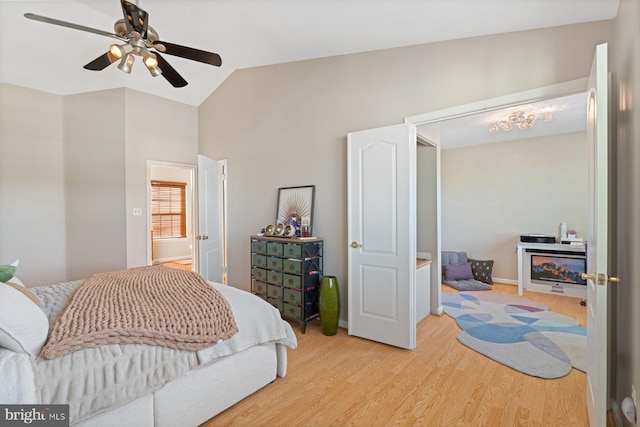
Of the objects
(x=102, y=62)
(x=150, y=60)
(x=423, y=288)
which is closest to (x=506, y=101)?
(x=423, y=288)

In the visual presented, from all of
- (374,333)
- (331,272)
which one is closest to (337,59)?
(331,272)

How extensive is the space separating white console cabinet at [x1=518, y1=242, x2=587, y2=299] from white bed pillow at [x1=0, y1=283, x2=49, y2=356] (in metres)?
5.48

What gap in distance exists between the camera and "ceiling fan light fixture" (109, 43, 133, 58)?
215 cm

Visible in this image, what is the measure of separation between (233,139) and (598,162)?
13.9 feet

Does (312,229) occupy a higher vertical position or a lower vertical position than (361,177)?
lower

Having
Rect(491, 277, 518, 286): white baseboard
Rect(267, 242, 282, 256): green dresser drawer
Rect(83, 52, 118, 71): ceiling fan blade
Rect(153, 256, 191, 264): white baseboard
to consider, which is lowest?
Rect(491, 277, 518, 286): white baseboard

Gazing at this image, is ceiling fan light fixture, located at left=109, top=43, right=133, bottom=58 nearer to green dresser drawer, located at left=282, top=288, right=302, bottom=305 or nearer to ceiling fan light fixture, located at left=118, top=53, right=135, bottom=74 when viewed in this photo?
ceiling fan light fixture, located at left=118, top=53, right=135, bottom=74

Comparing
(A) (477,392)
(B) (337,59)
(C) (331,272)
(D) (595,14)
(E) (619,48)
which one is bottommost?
(A) (477,392)

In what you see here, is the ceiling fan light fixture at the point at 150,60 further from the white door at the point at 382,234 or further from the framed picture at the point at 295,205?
the framed picture at the point at 295,205

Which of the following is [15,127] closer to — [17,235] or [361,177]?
[17,235]

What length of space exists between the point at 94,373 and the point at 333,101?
124 inches

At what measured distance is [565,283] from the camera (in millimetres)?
4586

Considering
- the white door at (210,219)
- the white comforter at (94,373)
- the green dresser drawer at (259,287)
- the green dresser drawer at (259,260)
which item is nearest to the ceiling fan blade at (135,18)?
the white comforter at (94,373)

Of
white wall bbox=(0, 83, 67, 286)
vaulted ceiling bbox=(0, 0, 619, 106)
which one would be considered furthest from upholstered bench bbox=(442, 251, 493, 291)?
white wall bbox=(0, 83, 67, 286)
